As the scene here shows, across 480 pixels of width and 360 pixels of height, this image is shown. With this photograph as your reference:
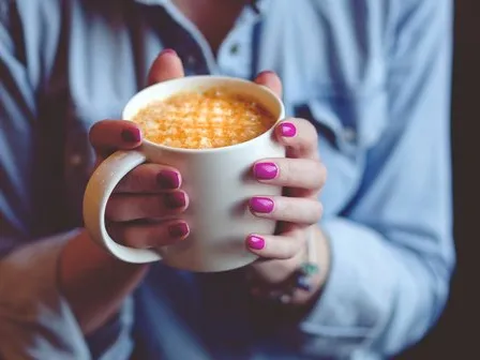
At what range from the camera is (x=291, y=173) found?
481 millimetres

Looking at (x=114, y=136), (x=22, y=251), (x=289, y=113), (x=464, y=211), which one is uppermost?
(x=114, y=136)

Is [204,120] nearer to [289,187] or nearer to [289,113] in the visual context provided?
[289,187]

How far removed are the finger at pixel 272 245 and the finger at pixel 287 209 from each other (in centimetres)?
2

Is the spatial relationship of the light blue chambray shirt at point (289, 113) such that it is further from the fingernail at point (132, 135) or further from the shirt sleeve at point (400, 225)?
the fingernail at point (132, 135)

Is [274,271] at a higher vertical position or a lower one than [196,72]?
lower

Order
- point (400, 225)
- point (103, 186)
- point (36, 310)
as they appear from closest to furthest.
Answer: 1. point (103, 186)
2. point (36, 310)
3. point (400, 225)

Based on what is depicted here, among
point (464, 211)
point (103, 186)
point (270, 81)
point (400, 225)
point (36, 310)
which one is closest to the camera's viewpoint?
point (103, 186)

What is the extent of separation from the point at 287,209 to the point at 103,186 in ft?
0.47

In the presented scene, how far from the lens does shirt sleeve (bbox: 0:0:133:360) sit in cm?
69

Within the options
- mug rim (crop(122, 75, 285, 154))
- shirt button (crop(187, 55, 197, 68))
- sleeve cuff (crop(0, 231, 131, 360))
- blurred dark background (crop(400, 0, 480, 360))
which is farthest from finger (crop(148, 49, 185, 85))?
blurred dark background (crop(400, 0, 480, 360))

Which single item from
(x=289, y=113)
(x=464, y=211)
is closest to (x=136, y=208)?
(x=289, y=113)

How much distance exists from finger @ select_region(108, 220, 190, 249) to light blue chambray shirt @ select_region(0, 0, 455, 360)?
0.72ft

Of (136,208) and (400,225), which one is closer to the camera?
(136,208)

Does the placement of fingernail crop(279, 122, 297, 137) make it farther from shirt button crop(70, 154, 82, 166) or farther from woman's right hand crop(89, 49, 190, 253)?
shirt button crop(70, 154, 82, 166)
